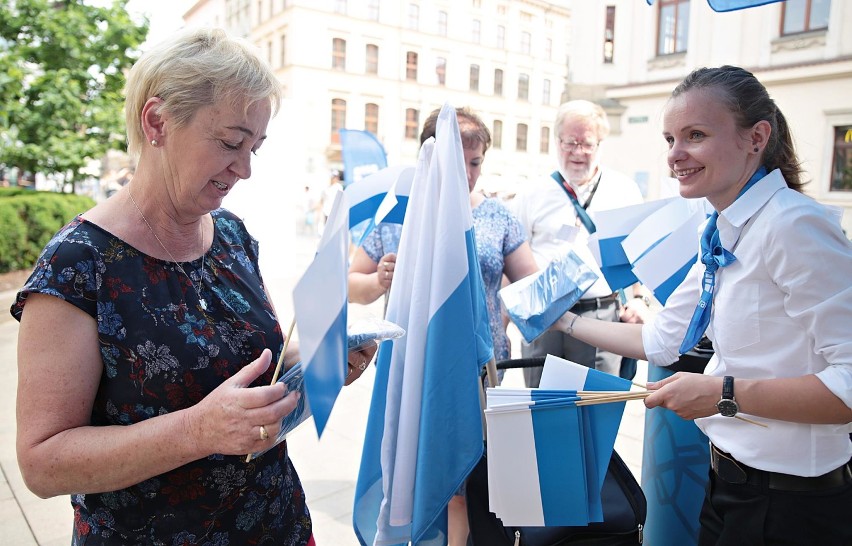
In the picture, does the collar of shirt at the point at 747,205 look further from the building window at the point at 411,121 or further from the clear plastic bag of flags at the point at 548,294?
the building window at the point at 411,121

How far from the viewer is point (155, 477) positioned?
133 cm

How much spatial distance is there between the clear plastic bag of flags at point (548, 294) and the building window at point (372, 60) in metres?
41.9

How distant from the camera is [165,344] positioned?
1316 mm

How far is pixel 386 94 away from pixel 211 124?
141 ft

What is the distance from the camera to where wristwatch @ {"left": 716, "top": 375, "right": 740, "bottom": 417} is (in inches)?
57.1

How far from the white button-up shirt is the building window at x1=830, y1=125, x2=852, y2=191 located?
646 inches

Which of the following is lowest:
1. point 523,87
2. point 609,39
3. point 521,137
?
point 521,137

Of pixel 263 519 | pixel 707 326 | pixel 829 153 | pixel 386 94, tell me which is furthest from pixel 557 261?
pixel 386 94

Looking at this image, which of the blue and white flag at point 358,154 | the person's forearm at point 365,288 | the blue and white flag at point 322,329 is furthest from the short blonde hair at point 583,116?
the blue and white flag at point 358,154

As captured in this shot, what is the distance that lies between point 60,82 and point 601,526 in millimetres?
11608

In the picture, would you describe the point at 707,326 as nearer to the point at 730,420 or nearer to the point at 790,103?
the point at 730,420

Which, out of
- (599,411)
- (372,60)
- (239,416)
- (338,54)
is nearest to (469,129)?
(599,411)

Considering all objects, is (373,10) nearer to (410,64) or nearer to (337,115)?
(410,64)

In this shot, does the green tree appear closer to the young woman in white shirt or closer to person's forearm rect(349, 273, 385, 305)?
person's forearm rect(349, 273, 385, 305)
